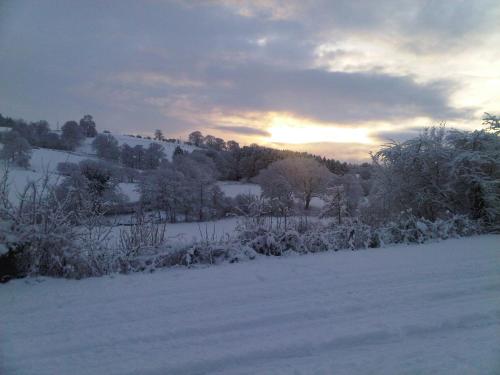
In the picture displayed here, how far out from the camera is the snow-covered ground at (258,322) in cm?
280

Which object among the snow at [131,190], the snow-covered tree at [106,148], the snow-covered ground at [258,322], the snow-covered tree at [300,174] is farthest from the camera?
the snow-covered tree at [106,148]

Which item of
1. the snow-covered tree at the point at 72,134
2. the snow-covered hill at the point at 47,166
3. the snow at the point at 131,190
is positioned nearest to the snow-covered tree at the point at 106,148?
the snow-covered hill at the point at 47,166

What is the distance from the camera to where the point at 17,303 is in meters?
4.04

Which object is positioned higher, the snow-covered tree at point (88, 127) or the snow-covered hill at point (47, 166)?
the snow-covered tree at point (88, 127)

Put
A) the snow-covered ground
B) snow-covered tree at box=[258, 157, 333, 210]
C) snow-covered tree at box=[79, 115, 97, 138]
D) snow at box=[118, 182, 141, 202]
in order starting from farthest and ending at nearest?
snow-covered tree at box=[79, 115, 97, 138]
snow-covered tree at box=[258, 157, 333, 210]
snow at box=[118, 182, 141, 202]
the snow-covered ground

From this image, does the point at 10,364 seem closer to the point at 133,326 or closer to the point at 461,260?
the point at 133,326

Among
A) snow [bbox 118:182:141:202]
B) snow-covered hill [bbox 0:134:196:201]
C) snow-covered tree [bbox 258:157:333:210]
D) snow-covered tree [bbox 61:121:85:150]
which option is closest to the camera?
snow-covered hill [bbox 0:134:196:201]

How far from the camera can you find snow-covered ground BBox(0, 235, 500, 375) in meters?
2.80

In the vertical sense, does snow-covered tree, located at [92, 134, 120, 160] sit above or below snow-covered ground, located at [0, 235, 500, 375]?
above

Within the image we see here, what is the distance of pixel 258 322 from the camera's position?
3.58 meters

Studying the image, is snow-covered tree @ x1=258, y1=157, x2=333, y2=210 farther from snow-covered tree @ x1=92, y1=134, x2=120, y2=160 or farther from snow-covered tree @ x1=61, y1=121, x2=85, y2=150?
snow-covered tree @ x1=61, y1=121, x2=85, y2=150

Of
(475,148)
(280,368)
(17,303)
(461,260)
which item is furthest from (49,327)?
(475,148)

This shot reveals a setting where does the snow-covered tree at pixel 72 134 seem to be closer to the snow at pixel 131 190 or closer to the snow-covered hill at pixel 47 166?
the snow-covered hill at pixel 47 166

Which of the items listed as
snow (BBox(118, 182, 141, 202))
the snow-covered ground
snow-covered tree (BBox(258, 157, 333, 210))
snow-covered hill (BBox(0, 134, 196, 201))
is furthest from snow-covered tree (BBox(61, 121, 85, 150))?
the snow-covered ground
